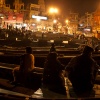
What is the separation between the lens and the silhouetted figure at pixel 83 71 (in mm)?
6004

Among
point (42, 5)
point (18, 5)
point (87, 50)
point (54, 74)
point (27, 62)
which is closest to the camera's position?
point (87, 50)

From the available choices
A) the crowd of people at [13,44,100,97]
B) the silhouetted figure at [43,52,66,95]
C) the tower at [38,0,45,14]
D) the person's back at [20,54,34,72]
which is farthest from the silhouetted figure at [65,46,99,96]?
the tower at [38,0,45,14]

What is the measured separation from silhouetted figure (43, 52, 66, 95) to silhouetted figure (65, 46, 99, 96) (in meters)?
0.44

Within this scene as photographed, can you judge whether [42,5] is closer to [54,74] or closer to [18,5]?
[18,5]

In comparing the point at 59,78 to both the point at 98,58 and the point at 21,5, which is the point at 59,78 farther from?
the point at 21,5

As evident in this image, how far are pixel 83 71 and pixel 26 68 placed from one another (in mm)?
2770

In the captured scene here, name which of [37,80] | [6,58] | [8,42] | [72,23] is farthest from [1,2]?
[37,80]

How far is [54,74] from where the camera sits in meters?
6.63

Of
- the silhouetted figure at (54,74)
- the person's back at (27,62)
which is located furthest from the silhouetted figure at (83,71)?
the person's back at (27,62)

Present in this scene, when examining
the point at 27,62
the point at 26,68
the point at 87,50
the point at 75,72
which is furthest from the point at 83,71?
the point at 26,68

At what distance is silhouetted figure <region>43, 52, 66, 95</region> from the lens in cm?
652

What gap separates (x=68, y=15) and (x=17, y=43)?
68.1 metres

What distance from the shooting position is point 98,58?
14.2 m

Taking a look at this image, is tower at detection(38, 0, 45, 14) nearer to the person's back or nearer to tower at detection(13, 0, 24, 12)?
tower at detection(13, 0, 24, 12)
